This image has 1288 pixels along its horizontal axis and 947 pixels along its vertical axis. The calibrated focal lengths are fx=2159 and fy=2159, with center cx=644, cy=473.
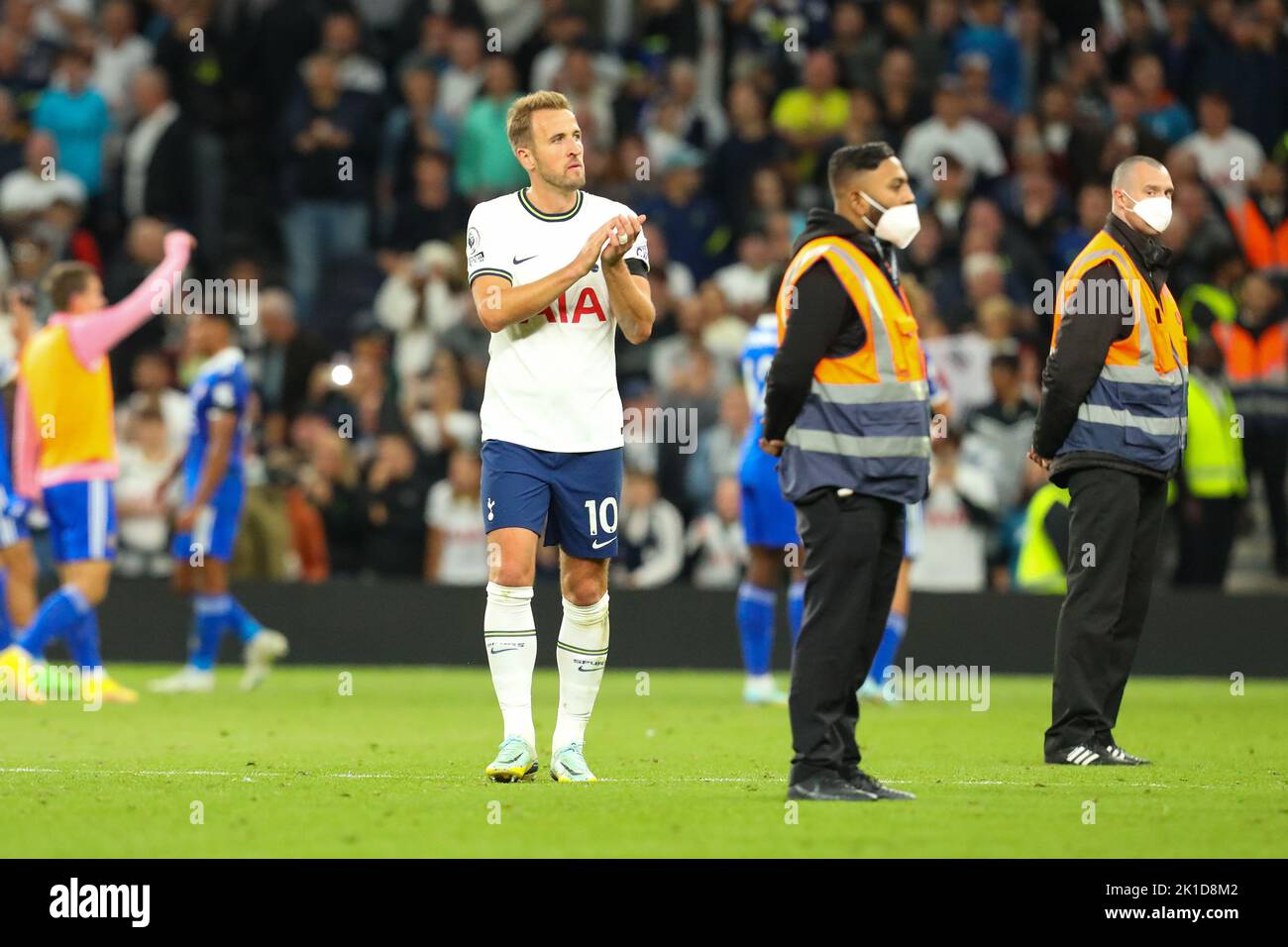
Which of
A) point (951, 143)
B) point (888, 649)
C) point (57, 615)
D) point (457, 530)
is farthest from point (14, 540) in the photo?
point (951, 143)

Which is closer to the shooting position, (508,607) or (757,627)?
(508,607)

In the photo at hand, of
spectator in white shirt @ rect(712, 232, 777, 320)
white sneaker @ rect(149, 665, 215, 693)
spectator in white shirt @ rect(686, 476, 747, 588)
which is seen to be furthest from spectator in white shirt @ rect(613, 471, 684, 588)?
white sneaker @ rect(149, 665, 215, 693)

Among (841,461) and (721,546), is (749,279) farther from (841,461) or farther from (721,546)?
(841,461)

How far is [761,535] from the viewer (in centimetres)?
1366

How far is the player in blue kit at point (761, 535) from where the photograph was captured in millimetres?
13516

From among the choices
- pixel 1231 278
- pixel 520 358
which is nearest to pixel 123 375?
pixel 1231 278

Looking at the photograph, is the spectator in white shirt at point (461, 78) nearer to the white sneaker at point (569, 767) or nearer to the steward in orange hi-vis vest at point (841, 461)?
the white sneaker at point (569, 767)

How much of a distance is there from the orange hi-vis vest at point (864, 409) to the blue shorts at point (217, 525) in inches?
315

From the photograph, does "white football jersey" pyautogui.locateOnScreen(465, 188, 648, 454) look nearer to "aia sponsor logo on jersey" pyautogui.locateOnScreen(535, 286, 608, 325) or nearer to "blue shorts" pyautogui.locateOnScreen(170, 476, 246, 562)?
"aia sponsor logo on jersey" pyautogui.locateOnScreen(535, 286, 608, 325)

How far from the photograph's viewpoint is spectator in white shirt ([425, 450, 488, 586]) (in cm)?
1812

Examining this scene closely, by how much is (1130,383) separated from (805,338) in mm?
2227

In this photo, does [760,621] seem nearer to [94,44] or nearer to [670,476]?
[670,476]
